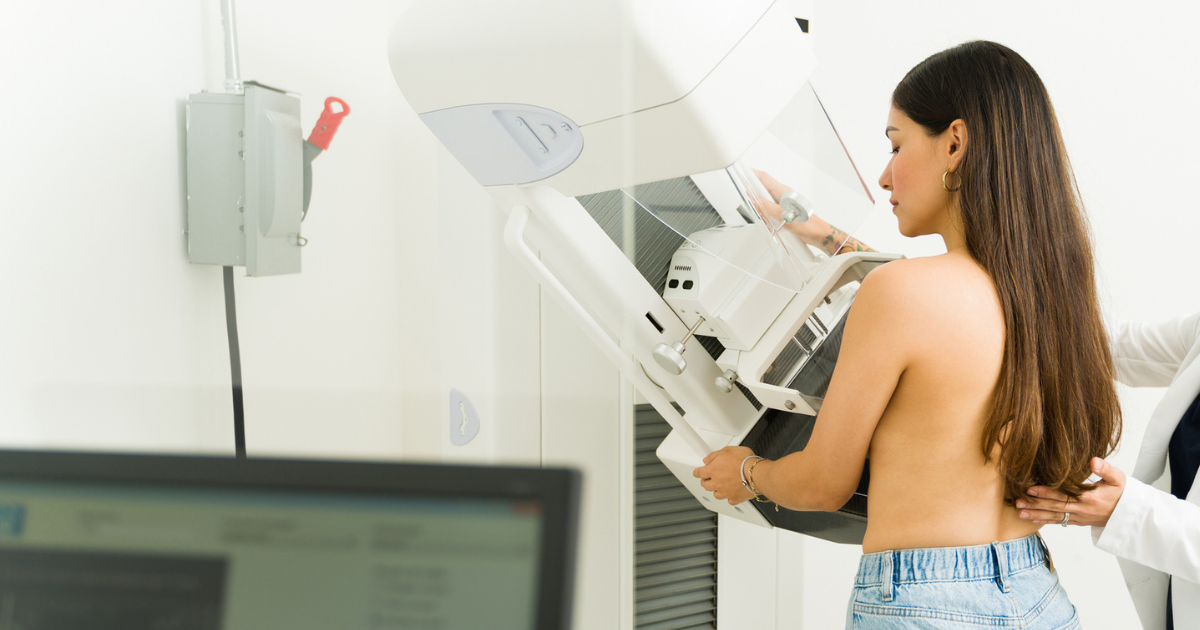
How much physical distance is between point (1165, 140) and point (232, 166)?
226 centimetres

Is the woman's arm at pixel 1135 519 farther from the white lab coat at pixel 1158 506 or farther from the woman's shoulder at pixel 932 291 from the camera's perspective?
the woman's shoulder at pixel 932 291

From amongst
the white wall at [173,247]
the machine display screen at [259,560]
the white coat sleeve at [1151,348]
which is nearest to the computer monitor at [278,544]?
the machine display screen at [259,560]

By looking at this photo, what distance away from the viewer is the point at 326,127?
2.63 ft

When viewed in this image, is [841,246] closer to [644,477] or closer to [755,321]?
[755,321]

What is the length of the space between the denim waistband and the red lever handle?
0.90 m

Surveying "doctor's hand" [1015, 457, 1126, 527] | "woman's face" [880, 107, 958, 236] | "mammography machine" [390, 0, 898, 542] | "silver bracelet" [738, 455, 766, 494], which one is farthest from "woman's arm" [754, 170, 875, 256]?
"doctor's hand" [1015, 457, 1126, 527]

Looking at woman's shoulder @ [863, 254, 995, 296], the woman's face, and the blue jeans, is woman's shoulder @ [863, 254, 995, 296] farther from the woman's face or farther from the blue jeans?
the blue jeans

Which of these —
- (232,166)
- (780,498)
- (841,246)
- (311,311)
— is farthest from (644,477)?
(232,166)

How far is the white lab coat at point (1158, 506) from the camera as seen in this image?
102 cm

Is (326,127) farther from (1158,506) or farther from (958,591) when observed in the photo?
(1158,506)

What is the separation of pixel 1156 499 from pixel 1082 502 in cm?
12

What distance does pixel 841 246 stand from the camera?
1014 mm

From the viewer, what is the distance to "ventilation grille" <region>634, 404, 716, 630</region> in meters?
1.27

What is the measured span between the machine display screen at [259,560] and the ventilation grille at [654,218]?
25.2 inches
